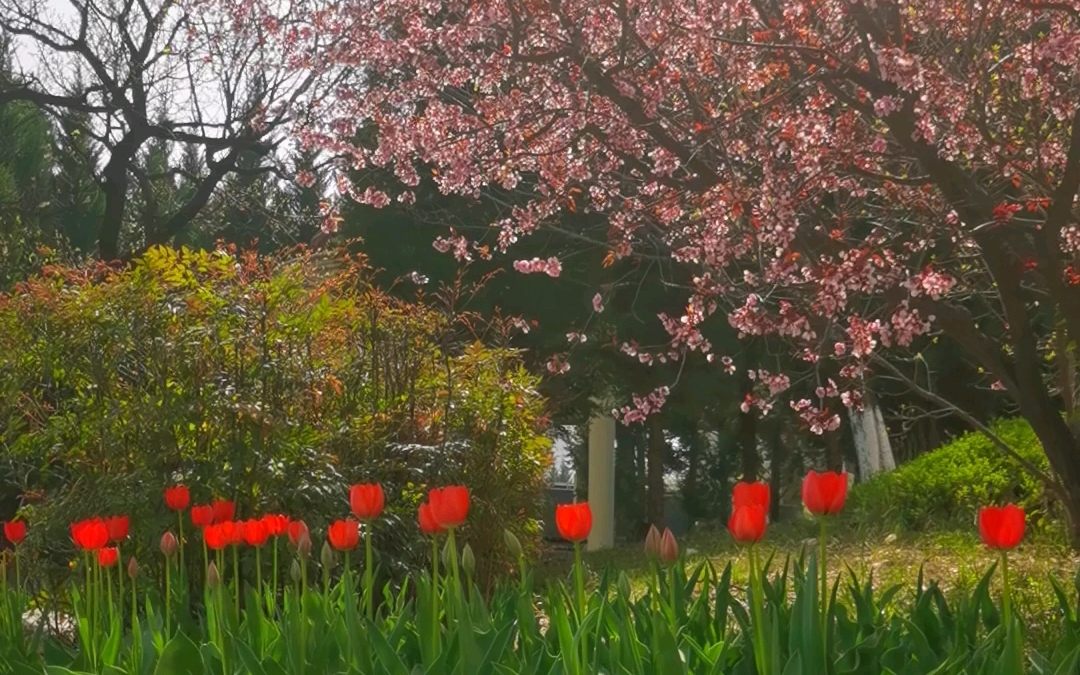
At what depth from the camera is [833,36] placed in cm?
611

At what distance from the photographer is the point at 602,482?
16172mm

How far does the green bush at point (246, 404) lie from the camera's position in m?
6.20

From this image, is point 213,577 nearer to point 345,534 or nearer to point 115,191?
point 345,534

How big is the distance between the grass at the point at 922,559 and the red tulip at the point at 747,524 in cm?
294

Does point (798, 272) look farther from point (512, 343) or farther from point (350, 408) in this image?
point (512, 343)

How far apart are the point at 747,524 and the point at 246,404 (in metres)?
3.98

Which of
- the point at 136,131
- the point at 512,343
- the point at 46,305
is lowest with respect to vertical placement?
the point at 46,305

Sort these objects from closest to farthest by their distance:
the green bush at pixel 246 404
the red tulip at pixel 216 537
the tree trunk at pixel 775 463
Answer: the red tulip at pixel 216 537
the green bush at pixel 246 404
the tree trunk at pixel 775 463

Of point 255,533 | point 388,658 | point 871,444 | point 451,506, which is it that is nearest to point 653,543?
point 451,506

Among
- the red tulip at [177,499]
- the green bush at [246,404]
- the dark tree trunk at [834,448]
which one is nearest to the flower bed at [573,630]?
the red tulip at [177,499]

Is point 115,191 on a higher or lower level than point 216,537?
higher

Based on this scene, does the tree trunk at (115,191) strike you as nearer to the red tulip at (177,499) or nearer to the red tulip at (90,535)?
the red tulip at (177,499)

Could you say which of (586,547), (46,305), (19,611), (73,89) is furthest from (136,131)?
(19,611)

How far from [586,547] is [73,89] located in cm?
911
